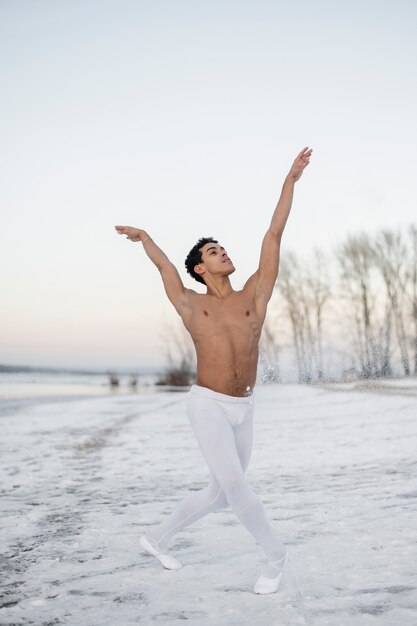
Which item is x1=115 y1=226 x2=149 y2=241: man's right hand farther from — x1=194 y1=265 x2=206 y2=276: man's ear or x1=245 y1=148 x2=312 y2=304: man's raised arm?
x1=245 y1=148 x2=312 y2=304: man's raised arm

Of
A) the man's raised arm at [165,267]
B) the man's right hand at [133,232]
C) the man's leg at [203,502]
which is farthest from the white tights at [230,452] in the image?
the man's right hand at [133,232]

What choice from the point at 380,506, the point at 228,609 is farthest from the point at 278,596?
the point at 380,506

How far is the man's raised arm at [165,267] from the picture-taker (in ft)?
13.1

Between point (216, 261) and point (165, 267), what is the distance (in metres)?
0.36

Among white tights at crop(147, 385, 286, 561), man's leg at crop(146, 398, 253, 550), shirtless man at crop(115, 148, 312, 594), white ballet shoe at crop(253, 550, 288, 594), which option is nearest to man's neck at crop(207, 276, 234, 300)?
shirtless man at crop(115, 148, 312, 594)

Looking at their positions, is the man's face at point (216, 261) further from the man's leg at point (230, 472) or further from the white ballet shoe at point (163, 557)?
the white ballet shoe at point (163, 557)

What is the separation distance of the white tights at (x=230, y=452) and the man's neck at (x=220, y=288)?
0.59 m

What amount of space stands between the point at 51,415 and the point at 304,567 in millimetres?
15278

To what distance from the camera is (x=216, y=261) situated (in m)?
3.91

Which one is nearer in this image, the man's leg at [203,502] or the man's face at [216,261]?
the man's leg at [203,502]

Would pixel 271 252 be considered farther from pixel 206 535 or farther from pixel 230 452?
pixel 206 535

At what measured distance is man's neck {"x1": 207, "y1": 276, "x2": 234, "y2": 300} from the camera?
13.0 feet

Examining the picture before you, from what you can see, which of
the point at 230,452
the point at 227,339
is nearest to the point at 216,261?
the point at 227,339

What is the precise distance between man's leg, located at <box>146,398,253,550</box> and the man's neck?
2.46ft
